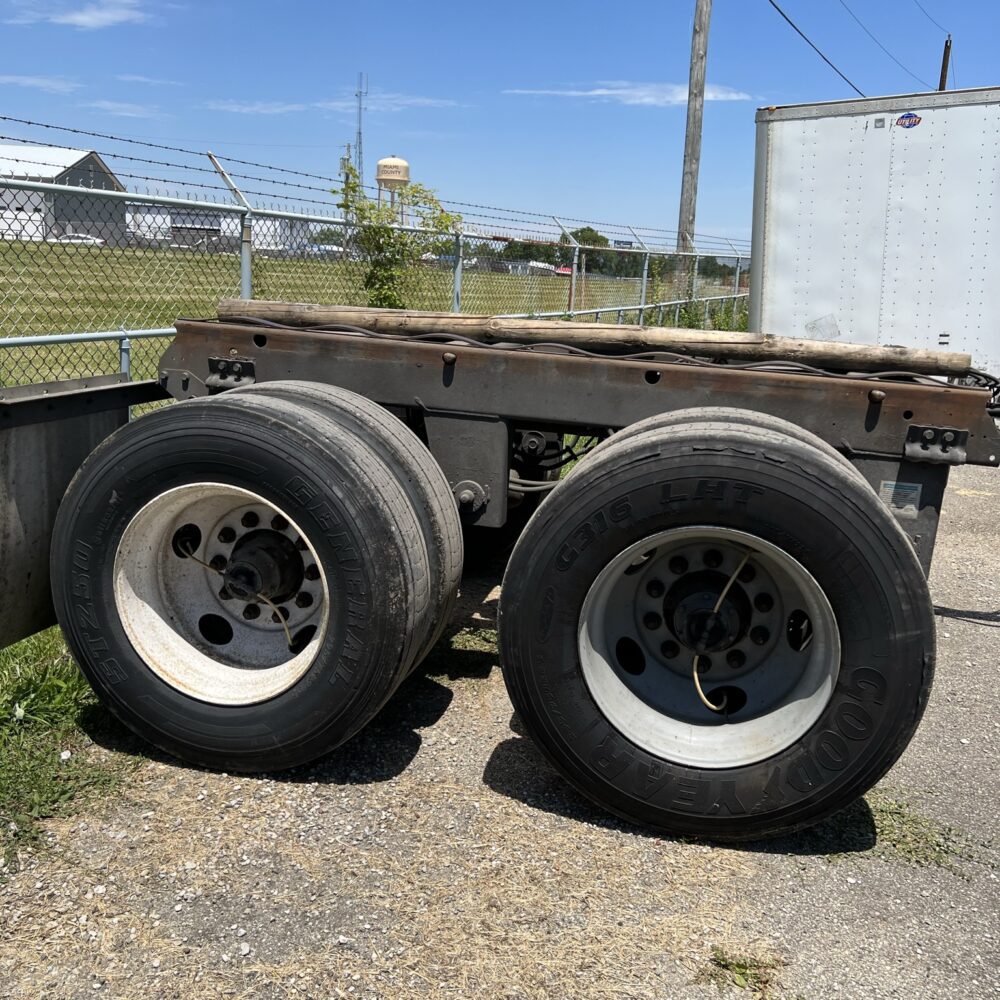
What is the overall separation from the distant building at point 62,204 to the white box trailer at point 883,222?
4624 mm

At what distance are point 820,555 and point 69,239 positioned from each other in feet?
16.6

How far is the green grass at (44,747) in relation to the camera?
3096 mm

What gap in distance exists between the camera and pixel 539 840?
309 centimetres

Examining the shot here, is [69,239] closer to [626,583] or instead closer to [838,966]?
[626,583]

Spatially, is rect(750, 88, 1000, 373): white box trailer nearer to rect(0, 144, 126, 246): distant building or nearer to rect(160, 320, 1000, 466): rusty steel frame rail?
rect(160, 320, 1000, 466): rusty steel frame rail

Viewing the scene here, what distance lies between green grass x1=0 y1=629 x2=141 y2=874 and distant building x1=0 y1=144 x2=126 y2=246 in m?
2.53

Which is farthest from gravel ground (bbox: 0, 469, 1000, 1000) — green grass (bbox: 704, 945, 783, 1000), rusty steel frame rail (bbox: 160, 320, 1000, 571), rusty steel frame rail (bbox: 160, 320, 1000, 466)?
rusty steel frame rail (bbox: 160, 320, 1000, 466)

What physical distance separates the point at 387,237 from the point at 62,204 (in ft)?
11.4

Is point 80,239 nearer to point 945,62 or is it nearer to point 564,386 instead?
point 564,386

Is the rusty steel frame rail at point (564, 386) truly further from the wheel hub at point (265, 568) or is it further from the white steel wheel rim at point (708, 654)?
the wheel hub at point (265, 568)

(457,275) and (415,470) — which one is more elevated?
(457,275)

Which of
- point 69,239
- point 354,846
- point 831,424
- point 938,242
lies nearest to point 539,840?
point 354,846

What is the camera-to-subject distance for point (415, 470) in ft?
11.3

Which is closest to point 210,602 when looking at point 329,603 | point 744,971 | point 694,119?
point 329,603
